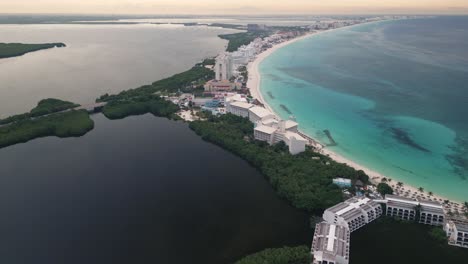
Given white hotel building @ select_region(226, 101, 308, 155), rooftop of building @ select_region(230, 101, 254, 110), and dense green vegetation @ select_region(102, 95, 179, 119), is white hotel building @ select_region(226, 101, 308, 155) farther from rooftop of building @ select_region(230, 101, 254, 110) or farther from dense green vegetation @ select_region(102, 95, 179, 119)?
dense green vegetation @ select_region(102, 95, 179, 119)

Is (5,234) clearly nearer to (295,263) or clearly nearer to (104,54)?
(295,263)

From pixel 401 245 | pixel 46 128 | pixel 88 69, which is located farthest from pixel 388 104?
pixel 88 69

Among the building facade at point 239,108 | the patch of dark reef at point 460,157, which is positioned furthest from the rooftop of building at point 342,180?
the building facade at point 239,108

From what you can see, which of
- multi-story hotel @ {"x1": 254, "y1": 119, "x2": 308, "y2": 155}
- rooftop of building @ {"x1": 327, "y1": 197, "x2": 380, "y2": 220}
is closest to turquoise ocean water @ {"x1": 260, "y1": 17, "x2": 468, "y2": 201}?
multi-story hotel @ {"x1": 254, "y1": 119, "x2": 308, "y2": 155}

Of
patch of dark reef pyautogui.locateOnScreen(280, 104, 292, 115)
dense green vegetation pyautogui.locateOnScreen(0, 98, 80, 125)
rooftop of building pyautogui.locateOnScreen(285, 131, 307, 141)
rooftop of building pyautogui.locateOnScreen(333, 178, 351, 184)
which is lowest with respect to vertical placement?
patch of dark reef pyautogui.locateOnScreen(280, 104, 292, 115)

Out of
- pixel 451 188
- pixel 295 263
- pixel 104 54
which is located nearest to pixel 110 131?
pixel 295 263

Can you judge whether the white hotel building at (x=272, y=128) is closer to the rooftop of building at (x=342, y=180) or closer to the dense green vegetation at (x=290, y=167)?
the dense green vegetation at (x=290, y=167)
